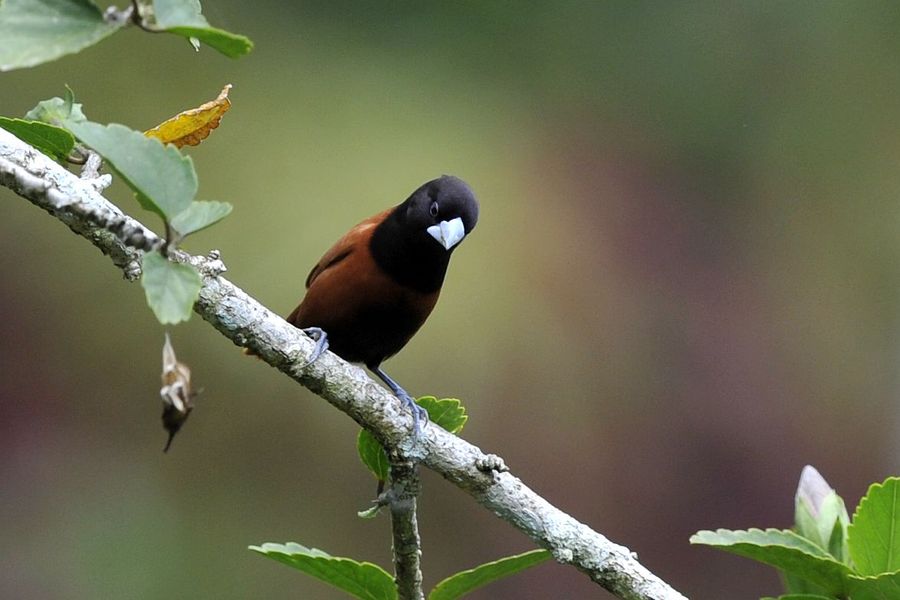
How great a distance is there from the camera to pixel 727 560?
22.3 ft

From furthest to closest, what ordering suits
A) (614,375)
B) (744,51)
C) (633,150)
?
(744,51), (633,150), (614,375)

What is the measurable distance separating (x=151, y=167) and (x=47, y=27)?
7.9 inches

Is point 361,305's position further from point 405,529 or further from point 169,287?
point 169,287

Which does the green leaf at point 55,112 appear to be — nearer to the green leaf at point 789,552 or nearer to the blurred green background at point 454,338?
the green leaf at point 789,552

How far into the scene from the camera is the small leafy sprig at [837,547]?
66.3 inches

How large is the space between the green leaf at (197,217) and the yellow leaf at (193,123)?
27.4 inches

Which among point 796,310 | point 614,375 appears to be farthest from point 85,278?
point 796,310

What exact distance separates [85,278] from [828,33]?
6807 millimetres

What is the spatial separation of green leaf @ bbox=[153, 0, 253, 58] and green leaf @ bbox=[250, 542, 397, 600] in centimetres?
77

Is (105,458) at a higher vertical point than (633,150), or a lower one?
lower

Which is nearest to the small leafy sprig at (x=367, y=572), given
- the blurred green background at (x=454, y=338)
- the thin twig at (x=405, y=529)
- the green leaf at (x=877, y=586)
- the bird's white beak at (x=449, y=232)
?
the thin twig at (x=405, y=529)

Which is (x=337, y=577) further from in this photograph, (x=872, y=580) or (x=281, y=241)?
(x=281, y=241)

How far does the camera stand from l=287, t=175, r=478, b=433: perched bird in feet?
10.8

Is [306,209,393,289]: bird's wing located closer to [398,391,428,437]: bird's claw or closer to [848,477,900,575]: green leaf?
[398,391,428,437]: bird's claw
